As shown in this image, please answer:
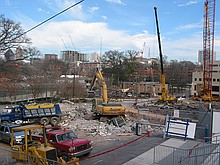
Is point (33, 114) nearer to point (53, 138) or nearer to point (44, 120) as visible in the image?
point (44, 120)

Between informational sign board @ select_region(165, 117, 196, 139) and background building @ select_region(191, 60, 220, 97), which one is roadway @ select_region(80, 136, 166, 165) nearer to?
informational sign board @ select_region(165, 117, 196, 139)

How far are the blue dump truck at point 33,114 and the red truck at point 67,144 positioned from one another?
10.4 meters

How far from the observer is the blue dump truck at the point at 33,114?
916 inches

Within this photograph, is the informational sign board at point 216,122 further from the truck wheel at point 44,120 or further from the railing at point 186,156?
the truck wheel at point 44,120

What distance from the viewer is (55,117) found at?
25094 mm

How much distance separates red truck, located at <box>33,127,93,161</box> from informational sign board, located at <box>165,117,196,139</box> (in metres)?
6.37

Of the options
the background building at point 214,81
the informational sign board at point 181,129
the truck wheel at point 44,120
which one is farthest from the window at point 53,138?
the background building at point 214,81

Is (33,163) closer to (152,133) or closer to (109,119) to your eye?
(152,133)

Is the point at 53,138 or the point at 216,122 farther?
the point at 216,122

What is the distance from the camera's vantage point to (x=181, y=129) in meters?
16.6

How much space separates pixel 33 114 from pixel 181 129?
1446 cm

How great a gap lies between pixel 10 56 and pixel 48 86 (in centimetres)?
1402

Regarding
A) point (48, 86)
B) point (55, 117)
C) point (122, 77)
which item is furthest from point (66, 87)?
point (122, 77)

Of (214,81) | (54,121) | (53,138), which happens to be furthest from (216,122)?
(214,81)
